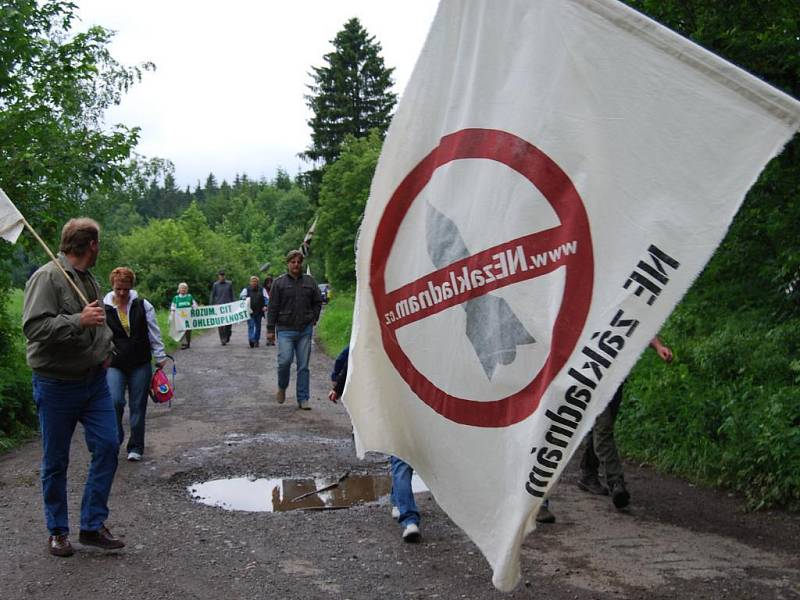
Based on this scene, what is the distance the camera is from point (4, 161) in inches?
423

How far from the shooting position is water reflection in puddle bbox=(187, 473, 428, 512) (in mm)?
7586

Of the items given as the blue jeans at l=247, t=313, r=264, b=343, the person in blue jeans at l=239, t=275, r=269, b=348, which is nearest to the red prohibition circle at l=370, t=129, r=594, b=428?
the person in blue jeans at l=239, t=275, r=269, b=348

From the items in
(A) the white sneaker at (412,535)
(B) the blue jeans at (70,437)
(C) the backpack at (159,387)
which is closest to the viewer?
(B) the blue jeans at (70,437)

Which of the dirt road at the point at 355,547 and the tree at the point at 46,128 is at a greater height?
the tree at the point at 46,128

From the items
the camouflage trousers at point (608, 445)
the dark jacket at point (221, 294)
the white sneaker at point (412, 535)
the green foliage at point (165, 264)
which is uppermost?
the green foliage at point (165, 264)

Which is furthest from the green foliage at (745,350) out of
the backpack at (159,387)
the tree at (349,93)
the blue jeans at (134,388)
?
the tree at (349,93)

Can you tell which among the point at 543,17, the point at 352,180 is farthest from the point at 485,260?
the point at 352,180

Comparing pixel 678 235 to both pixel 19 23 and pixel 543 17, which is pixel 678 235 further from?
pixel 19 23

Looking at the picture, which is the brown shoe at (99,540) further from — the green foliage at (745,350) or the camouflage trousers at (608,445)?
the green foliage at (745,350)

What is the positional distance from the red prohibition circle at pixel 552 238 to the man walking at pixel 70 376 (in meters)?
2.90

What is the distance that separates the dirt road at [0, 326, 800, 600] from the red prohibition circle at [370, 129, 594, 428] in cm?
238

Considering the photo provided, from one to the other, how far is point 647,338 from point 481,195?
0.79 m

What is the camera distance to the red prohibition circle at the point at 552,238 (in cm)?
291

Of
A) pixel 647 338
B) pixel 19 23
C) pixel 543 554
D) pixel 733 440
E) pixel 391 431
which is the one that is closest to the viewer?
pixel 647 338
